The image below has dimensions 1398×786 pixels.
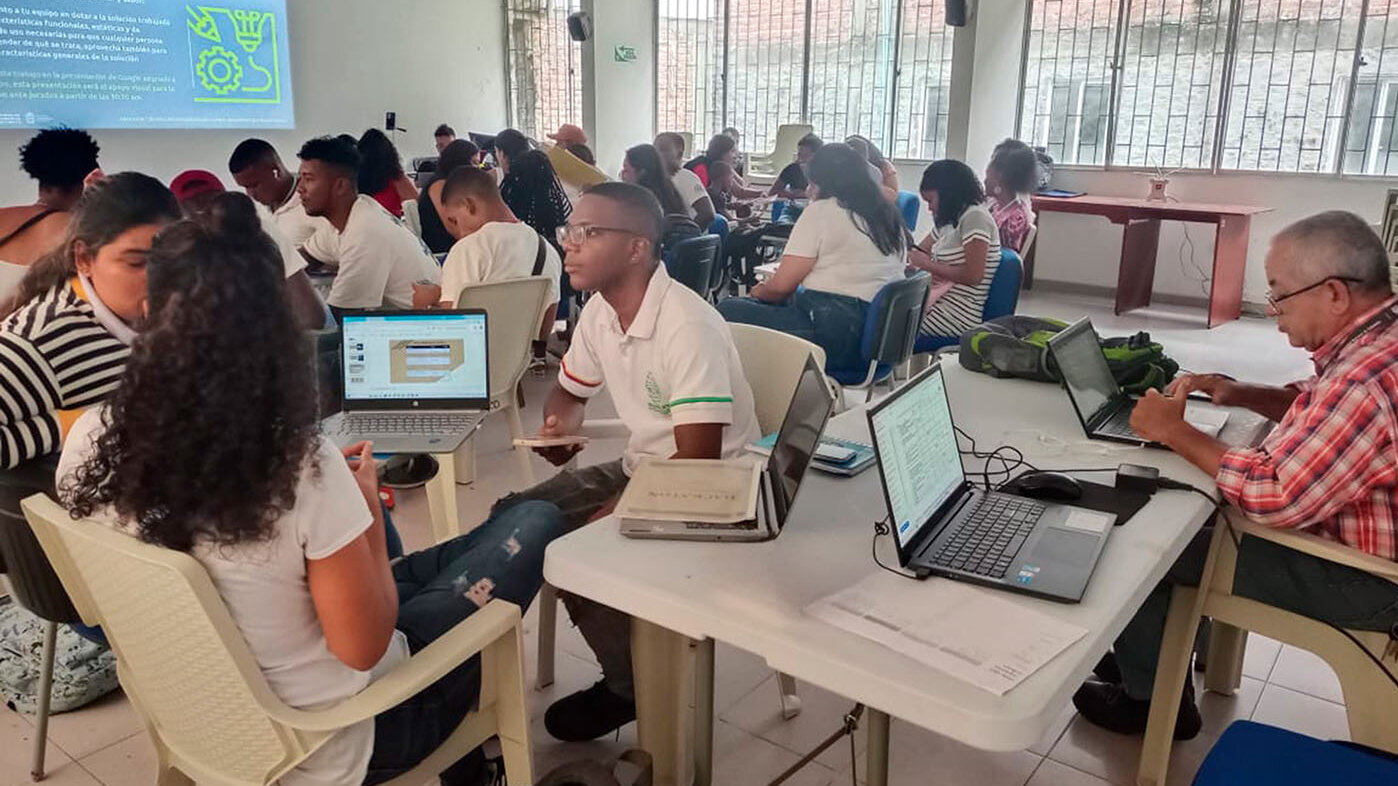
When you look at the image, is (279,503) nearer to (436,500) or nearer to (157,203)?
(157,203)

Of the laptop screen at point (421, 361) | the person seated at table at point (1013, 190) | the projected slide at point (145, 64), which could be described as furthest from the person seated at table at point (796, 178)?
the laptop screen at point (421, 361)

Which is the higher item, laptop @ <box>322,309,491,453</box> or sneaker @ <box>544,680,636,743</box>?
laptop @ <box>322,309,491,453</box>

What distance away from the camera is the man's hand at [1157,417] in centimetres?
196

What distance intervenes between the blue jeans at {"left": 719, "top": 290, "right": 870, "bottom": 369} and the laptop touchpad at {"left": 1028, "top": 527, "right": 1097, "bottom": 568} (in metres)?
2.25

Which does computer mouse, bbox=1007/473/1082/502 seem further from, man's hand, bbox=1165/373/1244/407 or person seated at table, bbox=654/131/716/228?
person seated at table, bbox=654/131/716/228

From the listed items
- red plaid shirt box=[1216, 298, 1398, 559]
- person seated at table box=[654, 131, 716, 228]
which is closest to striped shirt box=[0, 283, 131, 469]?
red plaid shirt box=[1216, 298, 1398, 559]

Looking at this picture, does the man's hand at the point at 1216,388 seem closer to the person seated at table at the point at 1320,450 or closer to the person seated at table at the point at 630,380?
the person seated at table at the point at 1320,450

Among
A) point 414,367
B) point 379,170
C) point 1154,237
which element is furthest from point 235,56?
point 1154,237

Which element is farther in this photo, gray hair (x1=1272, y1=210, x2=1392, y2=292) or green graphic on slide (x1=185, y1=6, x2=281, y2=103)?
green graphic on slide (x1=185, y1=6, x2=281, y2=103)

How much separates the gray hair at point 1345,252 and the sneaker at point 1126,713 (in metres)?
0.94

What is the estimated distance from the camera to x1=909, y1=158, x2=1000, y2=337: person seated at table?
13.9 ft

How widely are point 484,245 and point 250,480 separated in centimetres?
258

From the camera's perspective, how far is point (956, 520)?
5.44 ft

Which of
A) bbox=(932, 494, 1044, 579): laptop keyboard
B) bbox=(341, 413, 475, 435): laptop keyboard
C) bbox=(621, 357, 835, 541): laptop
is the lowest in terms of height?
bbox=(341, 413, 475, 435): laptop keyboard
